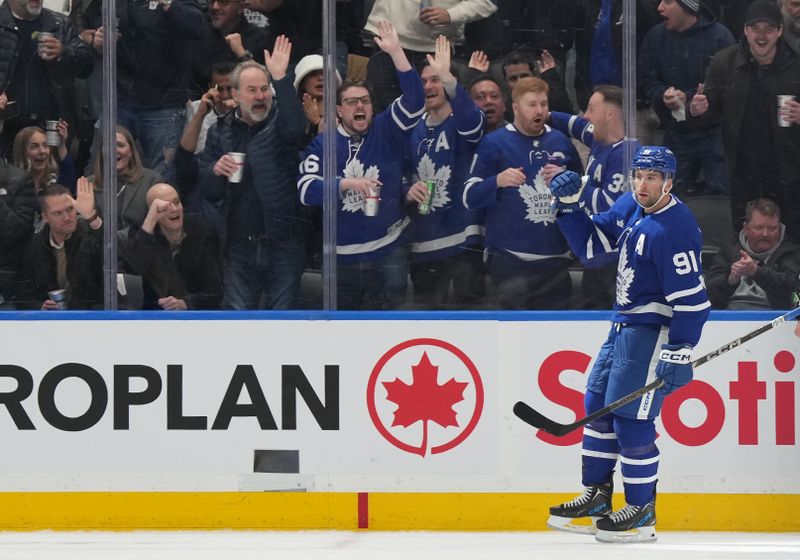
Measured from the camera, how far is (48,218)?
4.50 m

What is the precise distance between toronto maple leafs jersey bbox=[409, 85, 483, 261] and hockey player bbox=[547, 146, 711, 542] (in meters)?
0.51

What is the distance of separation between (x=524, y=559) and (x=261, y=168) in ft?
5.28

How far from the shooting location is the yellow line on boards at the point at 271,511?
433 centimetres

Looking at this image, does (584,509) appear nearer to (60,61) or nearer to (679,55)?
(679,55)

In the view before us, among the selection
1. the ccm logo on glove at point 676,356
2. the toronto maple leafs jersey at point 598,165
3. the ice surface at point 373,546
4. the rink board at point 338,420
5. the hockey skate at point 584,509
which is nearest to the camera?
the ccm logo on glove at point 676,356

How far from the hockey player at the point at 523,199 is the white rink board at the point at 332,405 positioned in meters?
0.17

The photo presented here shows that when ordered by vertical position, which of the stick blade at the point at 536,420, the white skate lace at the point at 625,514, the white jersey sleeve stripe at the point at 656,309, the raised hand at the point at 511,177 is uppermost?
the raised hand at the point at 511,177

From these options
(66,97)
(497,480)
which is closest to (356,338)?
(497,480)

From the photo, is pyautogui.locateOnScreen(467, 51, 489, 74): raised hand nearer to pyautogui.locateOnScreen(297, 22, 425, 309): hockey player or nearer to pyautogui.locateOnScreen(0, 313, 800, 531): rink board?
pyautogui.locateOnScreen(297, 22, 425, 309): hockey player

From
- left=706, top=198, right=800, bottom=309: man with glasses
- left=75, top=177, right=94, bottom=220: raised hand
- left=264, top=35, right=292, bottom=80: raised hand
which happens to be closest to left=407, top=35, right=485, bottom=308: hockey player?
left=264, top=35, right=292, bottom=80: raised hand

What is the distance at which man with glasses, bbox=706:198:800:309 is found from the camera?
439 cm

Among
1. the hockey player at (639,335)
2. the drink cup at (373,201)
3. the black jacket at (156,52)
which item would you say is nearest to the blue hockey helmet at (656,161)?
the hockey player at (639,335)

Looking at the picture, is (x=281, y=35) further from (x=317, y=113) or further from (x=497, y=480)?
(x=497, y=480)

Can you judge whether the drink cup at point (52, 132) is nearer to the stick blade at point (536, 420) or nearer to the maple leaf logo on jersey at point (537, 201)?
the maple leaf logo on jersey at point (537, 201)
